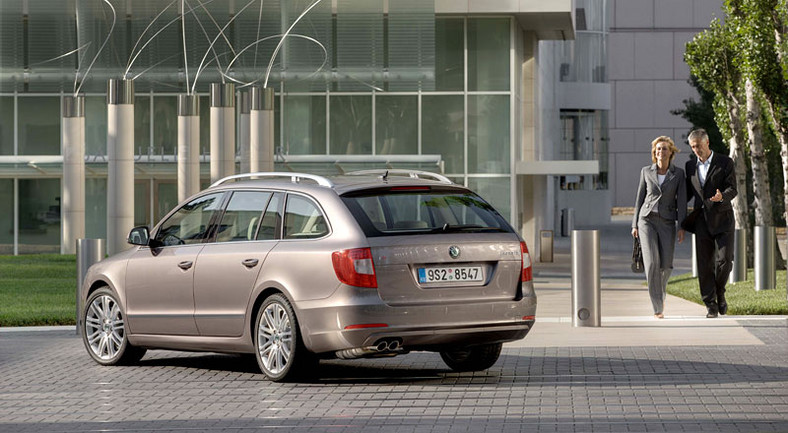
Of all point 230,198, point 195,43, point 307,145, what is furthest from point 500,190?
point 230,198

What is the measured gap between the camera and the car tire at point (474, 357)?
10.9 m

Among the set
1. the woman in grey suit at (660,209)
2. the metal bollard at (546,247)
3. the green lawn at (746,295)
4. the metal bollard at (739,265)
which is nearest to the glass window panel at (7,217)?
the metal bollard at (546,247)

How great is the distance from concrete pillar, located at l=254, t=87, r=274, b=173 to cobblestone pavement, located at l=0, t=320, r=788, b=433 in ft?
50.7

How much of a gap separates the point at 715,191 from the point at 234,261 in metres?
6.02

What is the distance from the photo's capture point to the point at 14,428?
27.1ft

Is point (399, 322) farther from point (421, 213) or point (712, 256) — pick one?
point (712, 256)

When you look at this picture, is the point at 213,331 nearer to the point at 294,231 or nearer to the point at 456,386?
the point at 294,231

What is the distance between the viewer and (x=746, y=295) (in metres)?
18.3

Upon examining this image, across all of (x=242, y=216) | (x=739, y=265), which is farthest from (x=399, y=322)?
(x=739, y=265)

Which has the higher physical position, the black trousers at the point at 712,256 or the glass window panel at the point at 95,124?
the glass window panel at the point at 95,124

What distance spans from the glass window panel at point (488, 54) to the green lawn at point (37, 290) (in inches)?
396

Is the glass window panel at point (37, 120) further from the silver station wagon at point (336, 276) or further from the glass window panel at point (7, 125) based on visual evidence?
the silver station wagon at point (336, 276)

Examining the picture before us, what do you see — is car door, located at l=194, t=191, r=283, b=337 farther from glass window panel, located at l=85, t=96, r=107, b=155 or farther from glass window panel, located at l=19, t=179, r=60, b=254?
glass window panel, located at l=19, t=179, r=60, b=254

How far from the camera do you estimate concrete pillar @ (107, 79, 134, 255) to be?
2714cm
